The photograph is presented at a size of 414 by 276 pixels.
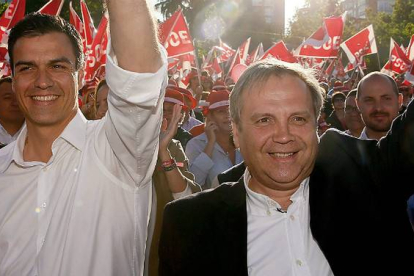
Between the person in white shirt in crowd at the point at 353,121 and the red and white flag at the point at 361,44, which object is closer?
the person in white shirt in crowd at the point at 353,121

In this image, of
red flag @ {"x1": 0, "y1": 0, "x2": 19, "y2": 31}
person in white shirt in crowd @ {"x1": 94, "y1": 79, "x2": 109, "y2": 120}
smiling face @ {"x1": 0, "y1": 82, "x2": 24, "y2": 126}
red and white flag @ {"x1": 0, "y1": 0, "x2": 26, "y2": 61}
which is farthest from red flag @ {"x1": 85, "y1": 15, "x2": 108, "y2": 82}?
person in white shirt in crowd @ {"x1": 94, "y1": 79, "x2": 109, "y2": 120}

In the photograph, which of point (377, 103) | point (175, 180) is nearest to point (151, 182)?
point (175, 180)

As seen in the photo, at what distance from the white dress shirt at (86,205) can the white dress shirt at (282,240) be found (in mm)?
506

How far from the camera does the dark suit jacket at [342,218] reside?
2.20m

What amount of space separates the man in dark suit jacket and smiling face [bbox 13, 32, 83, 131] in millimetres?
692

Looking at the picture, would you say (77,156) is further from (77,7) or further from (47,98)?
(77,7)

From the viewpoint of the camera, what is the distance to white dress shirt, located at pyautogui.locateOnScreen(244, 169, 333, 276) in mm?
2248

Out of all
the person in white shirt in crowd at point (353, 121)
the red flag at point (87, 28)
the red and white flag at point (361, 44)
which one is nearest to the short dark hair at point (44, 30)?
the person in white shirt in crowd at point (353, 121)

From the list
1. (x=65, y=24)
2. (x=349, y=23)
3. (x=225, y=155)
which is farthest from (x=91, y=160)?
(x=349, y=23)

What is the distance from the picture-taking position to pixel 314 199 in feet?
7.75

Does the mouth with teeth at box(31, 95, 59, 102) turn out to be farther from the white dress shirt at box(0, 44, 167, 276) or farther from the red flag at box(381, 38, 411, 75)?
the red flag at box(381, 38, 411, 75)

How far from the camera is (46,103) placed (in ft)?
7.57

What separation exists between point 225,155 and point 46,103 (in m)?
2.95

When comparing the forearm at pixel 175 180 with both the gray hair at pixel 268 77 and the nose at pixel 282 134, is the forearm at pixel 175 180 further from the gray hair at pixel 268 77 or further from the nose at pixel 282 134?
the nose at pixel 282 134
